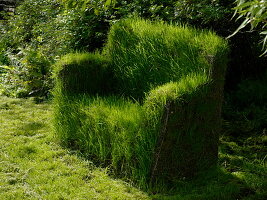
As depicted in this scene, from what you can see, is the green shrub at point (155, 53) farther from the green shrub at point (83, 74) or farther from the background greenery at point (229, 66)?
the background greenery at point (229, 66)

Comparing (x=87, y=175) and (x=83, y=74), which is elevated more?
(x=83, y=74)

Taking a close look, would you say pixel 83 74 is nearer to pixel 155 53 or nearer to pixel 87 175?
pixel 155 53

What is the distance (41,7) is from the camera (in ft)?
29.9

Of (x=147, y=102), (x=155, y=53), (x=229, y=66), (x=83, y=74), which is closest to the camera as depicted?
(x=147, y=102)

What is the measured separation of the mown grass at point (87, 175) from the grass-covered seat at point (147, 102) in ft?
0.46

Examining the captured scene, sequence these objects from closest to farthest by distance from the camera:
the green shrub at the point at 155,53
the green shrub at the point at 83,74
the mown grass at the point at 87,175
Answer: the mown grass at the point at 87,175 → the green shrub at the point at 155,53 → the green shrub at the point at 83,74

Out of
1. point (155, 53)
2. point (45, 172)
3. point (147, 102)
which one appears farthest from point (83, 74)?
point (147, 102)

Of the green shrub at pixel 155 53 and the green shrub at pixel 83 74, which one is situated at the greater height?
the green shrub at pixel 155 53

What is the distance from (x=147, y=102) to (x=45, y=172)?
1168 millimetres

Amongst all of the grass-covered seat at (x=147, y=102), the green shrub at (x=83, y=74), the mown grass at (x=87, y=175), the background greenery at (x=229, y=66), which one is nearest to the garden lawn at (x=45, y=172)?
the mown grass at (x=87, y=175)

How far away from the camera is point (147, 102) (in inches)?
125

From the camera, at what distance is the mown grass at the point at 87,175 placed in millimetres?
3131

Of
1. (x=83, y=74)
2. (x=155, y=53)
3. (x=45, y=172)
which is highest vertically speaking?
(x=155, y=53)

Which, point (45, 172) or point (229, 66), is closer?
point (45, 172)
